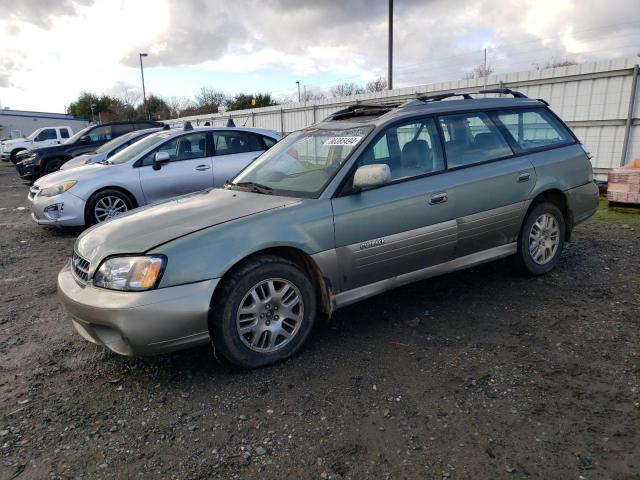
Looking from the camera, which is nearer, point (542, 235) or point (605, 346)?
point (605, 346)

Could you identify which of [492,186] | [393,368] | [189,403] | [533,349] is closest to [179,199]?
[189,403]

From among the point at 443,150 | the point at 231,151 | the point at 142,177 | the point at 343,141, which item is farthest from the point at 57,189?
the point at 443,150

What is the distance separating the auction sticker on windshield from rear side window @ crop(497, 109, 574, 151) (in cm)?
168

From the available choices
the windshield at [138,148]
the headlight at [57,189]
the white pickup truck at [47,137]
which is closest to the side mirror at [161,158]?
the windshield at [138,148]

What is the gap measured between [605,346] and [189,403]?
285 centimetres

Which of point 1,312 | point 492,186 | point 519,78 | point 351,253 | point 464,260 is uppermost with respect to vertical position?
point 519,78

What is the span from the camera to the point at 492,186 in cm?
421

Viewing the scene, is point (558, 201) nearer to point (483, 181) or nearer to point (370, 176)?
point (483, 181)

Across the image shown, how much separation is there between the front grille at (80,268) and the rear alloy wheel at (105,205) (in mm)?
4120

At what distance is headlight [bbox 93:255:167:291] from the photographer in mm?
2934

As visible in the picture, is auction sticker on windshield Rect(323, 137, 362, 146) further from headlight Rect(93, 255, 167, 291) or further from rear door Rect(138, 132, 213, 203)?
rear door Rect(138, 132, 213, 203)

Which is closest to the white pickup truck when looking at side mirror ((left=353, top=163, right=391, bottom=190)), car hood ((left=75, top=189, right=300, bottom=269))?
car hood ((left=75, top=189, right=300, bottom=269))

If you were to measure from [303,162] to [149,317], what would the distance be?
72.9 inches

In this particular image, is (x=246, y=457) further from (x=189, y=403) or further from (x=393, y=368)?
(x=393, y=368)
